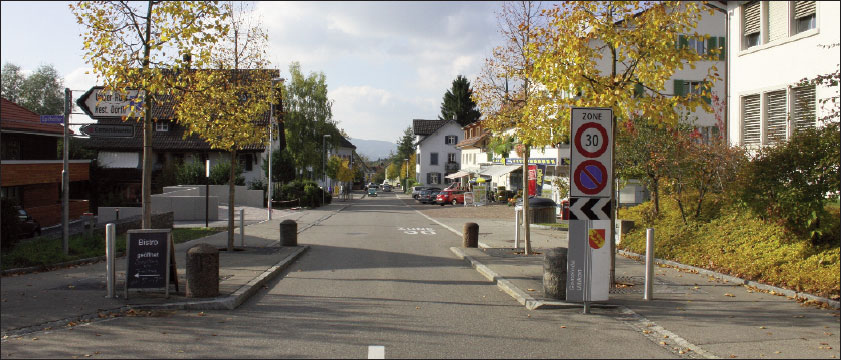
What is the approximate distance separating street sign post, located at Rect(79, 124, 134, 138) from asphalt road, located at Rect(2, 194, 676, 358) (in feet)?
12.5

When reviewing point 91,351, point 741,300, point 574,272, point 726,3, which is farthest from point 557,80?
point 726,3

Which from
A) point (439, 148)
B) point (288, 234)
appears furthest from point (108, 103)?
point (439, 148)

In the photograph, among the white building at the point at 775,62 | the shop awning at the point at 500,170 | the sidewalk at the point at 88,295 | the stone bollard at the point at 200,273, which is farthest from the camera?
the shop awning at the point at 500,170

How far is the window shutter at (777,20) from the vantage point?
1633cm

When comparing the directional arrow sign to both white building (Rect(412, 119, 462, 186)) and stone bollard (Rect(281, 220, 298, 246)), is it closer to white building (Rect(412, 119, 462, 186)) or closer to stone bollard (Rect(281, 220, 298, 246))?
stone bollard (Rect(281, 220, 298, 246))

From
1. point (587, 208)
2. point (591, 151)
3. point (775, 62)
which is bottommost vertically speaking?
point (587, 208)

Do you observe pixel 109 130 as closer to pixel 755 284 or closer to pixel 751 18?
pixel 755 284

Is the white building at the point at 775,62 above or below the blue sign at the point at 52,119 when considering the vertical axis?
above

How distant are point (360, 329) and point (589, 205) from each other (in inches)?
133

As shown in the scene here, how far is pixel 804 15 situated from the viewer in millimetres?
15844

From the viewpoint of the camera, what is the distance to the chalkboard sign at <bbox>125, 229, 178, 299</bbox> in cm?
895

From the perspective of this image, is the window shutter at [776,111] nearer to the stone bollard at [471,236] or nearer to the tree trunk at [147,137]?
the stone bollard at [471,236]

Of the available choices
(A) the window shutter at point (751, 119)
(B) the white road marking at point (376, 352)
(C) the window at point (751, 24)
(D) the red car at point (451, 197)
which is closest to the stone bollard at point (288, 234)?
(B) the white road marking at point (376, 352)

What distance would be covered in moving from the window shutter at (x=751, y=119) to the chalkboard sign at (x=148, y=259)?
52.0 ft
